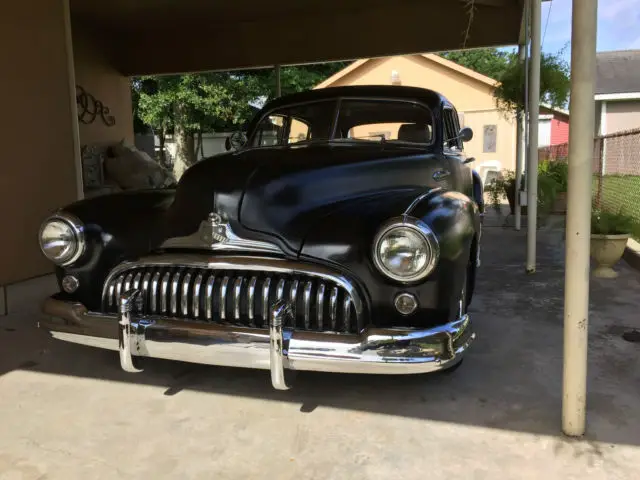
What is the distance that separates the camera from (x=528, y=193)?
5.64 meters

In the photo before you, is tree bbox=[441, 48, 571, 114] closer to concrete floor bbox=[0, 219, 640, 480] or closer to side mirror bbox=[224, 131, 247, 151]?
side mirror bbox=[224, 131, 247, 151]

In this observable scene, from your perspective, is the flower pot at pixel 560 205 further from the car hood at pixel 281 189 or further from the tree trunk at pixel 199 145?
the tree trunk at pixel 199 145

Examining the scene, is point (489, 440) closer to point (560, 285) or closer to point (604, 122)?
point (560, 285)

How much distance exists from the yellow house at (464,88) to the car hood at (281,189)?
14905 millimetres

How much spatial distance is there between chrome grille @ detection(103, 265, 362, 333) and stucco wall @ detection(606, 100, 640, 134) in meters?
19.9

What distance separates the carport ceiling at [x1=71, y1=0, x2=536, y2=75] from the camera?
7871 mm

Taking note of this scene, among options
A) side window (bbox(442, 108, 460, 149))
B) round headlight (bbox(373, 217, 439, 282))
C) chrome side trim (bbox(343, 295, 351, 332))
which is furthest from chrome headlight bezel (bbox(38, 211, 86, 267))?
side window (bbox(442, 108, 460, 149))

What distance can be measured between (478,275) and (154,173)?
548 cm

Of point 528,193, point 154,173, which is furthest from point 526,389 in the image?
point 154,173

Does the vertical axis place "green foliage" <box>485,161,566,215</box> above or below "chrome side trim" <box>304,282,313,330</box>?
above

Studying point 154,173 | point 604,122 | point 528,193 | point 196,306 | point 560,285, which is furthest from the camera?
point 604,122

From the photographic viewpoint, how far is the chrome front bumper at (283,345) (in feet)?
8.07

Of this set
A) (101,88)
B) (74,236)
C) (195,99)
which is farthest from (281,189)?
(195,99)

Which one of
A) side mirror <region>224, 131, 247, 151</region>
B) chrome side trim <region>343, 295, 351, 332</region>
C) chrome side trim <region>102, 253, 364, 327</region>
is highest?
side mirror <region>224, 131, 247, 151</region>
